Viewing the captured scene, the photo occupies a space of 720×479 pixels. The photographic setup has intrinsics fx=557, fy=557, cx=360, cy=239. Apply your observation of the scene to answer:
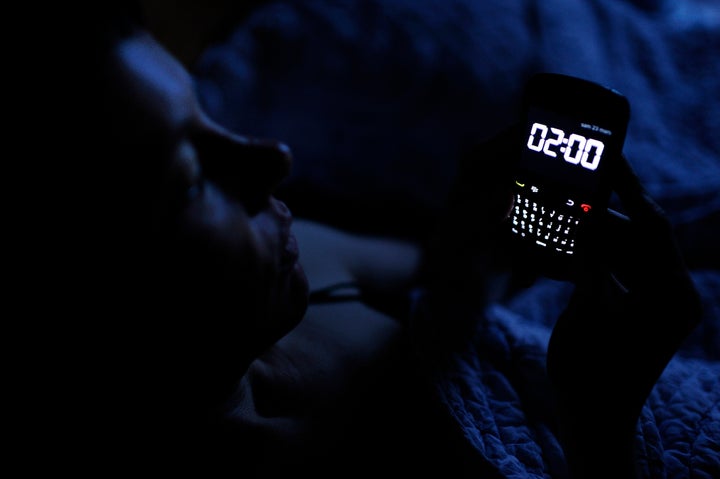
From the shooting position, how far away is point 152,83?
497 mm

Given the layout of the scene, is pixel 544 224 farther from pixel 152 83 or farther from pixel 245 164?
pixel 152 83

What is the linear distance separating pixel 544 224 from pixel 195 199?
1.69 ft

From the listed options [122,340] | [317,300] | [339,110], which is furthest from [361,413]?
[339,110]

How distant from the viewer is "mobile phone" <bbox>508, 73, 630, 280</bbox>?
0.71 meters

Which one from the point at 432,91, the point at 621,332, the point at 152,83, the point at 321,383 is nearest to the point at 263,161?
the point at 152,83

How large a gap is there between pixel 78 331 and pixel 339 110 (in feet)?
2.83

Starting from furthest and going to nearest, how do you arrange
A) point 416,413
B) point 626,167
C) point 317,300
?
point 317,300 < point 416,413 < point 626,167

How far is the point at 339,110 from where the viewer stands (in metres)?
1.28

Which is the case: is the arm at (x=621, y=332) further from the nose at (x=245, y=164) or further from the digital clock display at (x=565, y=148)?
the nose at (x=245, y=164)

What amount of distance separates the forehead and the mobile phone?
0.48 m

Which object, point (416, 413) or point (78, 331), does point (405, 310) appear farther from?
point (78, 331)

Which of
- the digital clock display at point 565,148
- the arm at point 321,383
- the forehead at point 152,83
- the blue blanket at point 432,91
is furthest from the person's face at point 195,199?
the blue blanket at point 432,91

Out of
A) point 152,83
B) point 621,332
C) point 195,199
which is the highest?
point 152,83

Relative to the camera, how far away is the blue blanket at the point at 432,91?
3.97 ft
